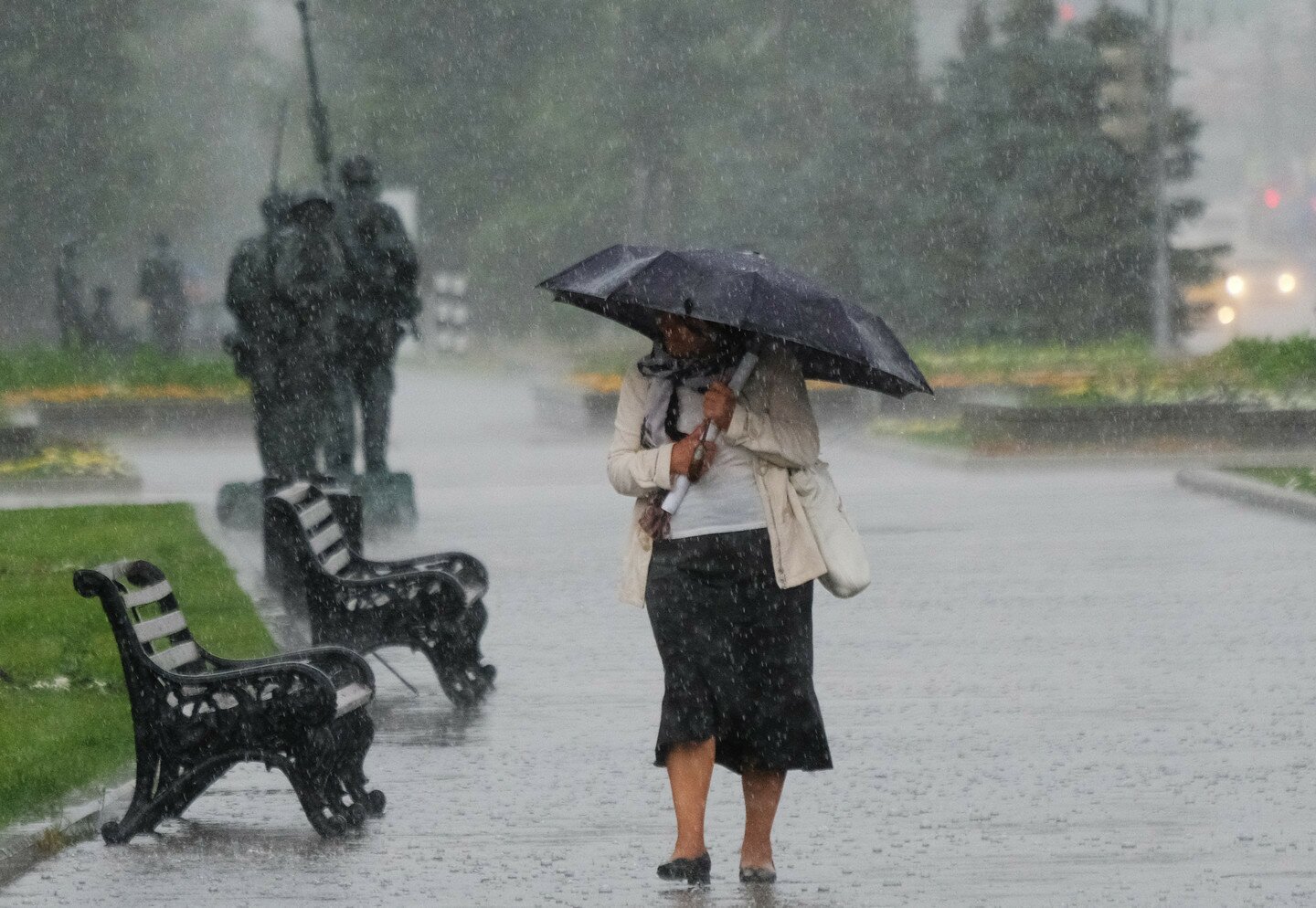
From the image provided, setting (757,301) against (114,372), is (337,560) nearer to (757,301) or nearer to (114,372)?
(757,301)

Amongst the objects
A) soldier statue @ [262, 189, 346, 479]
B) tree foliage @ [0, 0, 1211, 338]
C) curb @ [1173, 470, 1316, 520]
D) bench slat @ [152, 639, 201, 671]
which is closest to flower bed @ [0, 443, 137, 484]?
soldier statue @ [262, 189, 346, 479]

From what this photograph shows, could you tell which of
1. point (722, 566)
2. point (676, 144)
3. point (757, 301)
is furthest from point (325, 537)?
point (676, 144)

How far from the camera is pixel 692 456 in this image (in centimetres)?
628

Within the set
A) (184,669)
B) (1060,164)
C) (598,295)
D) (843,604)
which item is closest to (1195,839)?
(598,295)

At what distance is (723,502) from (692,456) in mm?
166

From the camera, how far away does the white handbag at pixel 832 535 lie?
638cm

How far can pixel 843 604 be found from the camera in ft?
43.4

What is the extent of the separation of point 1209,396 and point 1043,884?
21.5 m

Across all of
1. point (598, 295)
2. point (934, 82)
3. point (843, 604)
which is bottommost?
point (843, 604)

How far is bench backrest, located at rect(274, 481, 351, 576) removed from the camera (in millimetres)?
9719

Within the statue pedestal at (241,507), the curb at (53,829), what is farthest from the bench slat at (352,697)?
the statue pedestal at (241,507)

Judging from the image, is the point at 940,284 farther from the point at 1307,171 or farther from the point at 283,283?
the point at 1307,171

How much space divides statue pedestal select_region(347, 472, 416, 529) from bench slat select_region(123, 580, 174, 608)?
9914 mm

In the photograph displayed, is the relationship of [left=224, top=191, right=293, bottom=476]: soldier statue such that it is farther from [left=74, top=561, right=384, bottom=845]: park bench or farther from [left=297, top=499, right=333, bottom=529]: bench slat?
[left=74, top=561, right=384, bottom=845]: park bench
